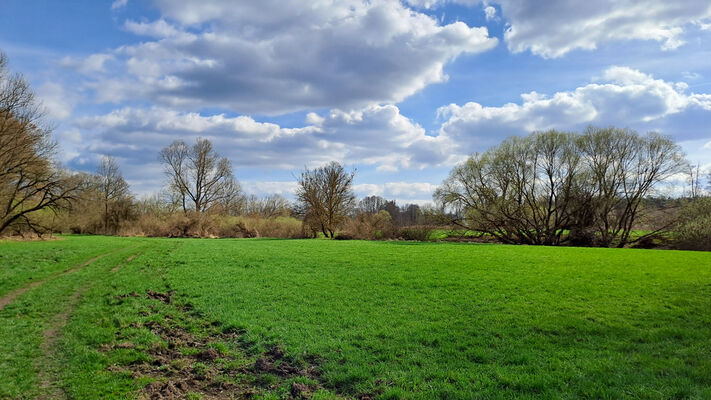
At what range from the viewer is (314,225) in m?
51.6

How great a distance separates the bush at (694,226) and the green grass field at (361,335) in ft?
84.5

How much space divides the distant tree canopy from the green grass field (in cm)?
2829

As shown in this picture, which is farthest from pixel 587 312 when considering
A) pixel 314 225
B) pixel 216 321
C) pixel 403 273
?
pixel 314 225

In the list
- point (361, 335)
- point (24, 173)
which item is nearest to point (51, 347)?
point (361, 335)

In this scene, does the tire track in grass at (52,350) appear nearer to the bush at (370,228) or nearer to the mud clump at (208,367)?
the mud clump at (208,367)

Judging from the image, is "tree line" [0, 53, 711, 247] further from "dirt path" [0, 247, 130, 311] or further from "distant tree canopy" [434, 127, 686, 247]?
"dirt path" [0, 247, 130, 311]

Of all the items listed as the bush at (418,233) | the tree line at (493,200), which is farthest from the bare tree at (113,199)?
the bush at (418,233)

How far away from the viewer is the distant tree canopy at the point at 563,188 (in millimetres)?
41344

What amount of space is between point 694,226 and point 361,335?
41983 mm

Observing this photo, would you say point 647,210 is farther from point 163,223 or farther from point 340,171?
point 163,223

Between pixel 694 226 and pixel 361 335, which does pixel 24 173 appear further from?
pixel 694 226

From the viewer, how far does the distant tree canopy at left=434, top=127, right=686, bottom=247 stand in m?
41.3

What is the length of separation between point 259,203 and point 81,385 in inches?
3109

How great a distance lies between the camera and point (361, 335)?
8195mm
